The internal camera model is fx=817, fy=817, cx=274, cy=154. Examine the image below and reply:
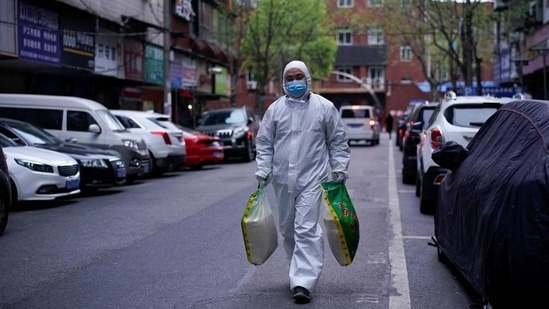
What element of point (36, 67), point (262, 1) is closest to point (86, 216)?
point (36, 67)

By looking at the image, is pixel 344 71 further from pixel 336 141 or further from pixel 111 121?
pixel 336 141

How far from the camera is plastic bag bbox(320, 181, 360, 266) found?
20.5 feet

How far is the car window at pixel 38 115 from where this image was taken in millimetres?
17000

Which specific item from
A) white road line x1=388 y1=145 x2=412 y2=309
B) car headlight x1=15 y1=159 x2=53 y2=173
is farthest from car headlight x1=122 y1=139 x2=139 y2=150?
white road line x1=388 y1=145 x2=412 y2=309

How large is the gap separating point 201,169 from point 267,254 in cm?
1641

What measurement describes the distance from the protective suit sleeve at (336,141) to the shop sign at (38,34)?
15.7 m

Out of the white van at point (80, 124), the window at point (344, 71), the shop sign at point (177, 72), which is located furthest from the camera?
the window at point (344, 71)

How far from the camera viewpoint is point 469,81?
3597 centimetres

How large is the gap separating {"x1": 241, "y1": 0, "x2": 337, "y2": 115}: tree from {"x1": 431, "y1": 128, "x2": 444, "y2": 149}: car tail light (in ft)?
95.3

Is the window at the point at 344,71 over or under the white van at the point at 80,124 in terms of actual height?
over

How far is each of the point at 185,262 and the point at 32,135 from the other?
23.4ft

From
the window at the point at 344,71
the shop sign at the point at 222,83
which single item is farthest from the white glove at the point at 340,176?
the window at the point at 344,71

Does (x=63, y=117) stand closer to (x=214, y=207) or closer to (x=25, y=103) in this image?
(x=25, y=103)

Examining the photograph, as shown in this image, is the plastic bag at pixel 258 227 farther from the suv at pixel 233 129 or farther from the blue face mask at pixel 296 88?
the suv at pixel 233 129
